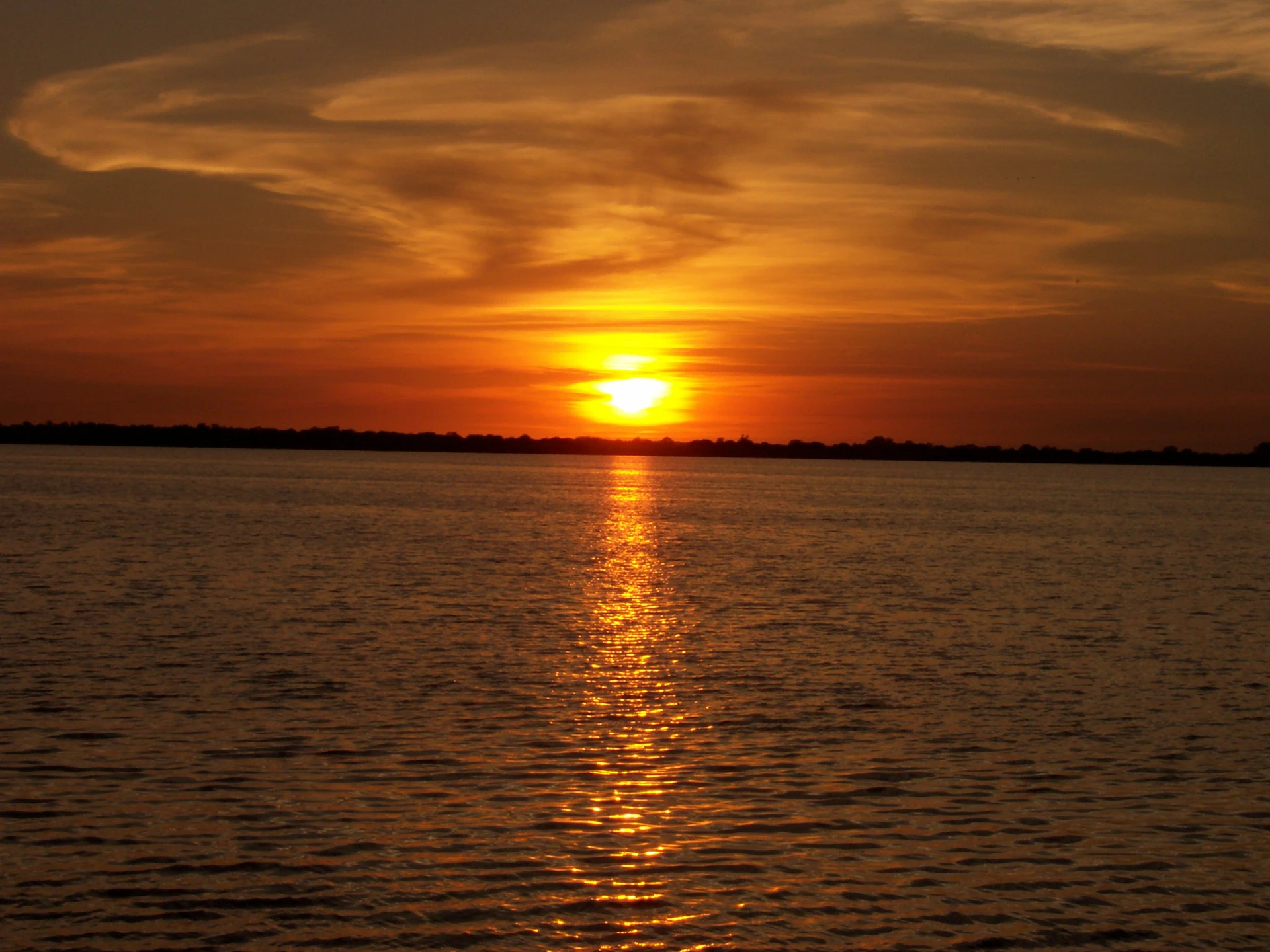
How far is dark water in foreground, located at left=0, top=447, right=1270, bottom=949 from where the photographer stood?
39.2ft

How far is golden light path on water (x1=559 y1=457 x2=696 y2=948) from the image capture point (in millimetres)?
12297

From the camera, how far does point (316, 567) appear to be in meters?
50.5

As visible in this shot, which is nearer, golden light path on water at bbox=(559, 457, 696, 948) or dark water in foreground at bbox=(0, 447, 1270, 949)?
dark water in foreground at bbox=(0, 447, 1270, 949)

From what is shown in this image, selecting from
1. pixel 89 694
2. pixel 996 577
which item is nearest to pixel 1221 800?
pixel 89 694

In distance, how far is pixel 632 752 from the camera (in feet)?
61.0

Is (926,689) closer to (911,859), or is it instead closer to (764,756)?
(764,756)

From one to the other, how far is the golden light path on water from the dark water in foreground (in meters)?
0.07

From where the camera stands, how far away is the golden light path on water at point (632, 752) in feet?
40.3

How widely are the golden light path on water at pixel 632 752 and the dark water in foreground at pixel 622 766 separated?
72 mm

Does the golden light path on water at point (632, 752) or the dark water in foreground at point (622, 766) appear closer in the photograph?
the dark water in foreground at point (622, 766)

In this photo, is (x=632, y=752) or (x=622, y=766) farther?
(x=632, y=752)

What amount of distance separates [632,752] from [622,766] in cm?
93

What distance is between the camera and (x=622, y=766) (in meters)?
17.7

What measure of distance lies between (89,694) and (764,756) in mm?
11814
